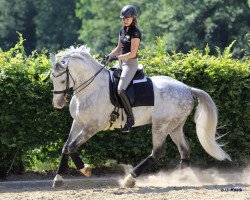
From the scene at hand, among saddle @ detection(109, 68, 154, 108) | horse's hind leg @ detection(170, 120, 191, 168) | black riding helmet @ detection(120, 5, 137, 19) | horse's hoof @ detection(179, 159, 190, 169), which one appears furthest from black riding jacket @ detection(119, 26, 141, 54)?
horse's hoof @ detection(179, 159, 190, 169)

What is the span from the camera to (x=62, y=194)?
10406 millimetres

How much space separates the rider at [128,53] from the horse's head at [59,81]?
705 millimetres

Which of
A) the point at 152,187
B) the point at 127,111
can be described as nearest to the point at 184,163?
the point at 152,187

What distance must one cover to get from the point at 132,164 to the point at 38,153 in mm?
1668

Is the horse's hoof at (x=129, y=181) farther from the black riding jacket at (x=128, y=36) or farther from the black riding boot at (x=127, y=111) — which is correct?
the black riding jacket at (x=128, y=36)

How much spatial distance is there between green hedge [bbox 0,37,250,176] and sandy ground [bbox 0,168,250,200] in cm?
45

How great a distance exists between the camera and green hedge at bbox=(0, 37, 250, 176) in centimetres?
1235

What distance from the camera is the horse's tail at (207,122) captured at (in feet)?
38.6

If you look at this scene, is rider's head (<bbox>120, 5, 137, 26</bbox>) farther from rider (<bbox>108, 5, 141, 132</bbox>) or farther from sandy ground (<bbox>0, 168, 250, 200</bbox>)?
sandy ground (<bbox>0, 168, 250, 200</bbox>)

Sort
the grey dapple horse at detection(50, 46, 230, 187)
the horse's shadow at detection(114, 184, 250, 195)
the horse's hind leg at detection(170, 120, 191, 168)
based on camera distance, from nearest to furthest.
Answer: the horse's shadow at detection(114, 184, 250, 195)
the grey dapple horse at detection(50, 46, 230, 187)
the horse's hind leg at detection(170, 120, 191, 168)

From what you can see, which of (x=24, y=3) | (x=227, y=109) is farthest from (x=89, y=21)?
(x=227, y=109)

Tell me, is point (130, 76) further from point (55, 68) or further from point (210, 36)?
point (210, 36)

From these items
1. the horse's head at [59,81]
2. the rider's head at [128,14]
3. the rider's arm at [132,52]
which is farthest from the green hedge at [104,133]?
the rider's head at [128,14]

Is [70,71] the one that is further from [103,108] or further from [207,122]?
[207,122]
